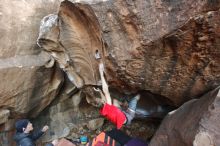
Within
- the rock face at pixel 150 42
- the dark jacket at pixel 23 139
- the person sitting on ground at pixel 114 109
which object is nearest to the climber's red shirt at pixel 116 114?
the person sitting on ground at pixel 114 109

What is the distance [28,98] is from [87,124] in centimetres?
142

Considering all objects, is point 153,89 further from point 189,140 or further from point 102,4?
point 102,4

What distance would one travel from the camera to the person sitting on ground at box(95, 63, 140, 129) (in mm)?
4000

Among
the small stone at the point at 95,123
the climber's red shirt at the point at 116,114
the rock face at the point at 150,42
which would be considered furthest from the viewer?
the small stone at the point at 95,123

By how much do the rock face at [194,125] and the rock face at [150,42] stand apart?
15.3 inches

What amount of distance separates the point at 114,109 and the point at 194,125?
151cm

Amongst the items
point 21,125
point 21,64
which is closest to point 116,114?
point 21,125

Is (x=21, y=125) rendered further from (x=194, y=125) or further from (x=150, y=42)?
(x=194, y=125)

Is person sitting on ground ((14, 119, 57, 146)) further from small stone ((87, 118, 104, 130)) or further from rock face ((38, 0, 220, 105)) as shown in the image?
rock face ((38, 0, 220, 105))

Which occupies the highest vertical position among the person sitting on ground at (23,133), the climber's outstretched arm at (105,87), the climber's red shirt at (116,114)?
the climber's outstretched arm at (105,87)

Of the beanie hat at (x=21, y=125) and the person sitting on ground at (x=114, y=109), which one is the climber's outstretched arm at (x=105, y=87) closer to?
the person sitting on ground at (x=114, y=109)

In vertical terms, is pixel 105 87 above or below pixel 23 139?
above

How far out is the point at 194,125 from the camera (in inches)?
111

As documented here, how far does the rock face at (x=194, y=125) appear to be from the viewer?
2.60 meters
